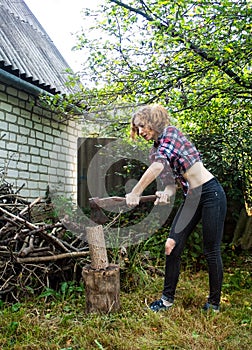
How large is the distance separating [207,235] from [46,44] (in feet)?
22.5

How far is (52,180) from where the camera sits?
6.95 metres

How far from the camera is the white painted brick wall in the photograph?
18.6 feet

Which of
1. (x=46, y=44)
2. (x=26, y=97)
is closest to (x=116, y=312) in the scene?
(x=26, y=97)

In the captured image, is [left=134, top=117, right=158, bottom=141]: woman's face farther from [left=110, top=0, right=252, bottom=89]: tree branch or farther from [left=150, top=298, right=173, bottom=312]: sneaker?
[left=110, top=0, right=252, bottom=89]: tree branch

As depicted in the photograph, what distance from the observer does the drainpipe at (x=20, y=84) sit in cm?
515

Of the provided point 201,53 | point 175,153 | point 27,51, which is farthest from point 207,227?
point 27,51

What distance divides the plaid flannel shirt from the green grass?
90cm

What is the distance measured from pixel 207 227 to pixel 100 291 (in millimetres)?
864

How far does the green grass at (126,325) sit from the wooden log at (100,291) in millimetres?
64

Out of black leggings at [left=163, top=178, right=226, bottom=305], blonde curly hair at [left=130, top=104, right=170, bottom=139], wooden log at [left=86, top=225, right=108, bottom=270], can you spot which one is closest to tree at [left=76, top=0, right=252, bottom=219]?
blonde curly hair at [left=130, top=104, right=170, bottom=139]

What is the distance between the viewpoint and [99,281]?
2742 mm

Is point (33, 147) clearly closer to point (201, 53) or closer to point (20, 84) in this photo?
point (20, 84)

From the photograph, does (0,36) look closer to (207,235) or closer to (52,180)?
(52,180)

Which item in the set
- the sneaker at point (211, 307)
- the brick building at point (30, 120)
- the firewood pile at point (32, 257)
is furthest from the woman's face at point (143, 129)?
the brick building at point (30, 120)
